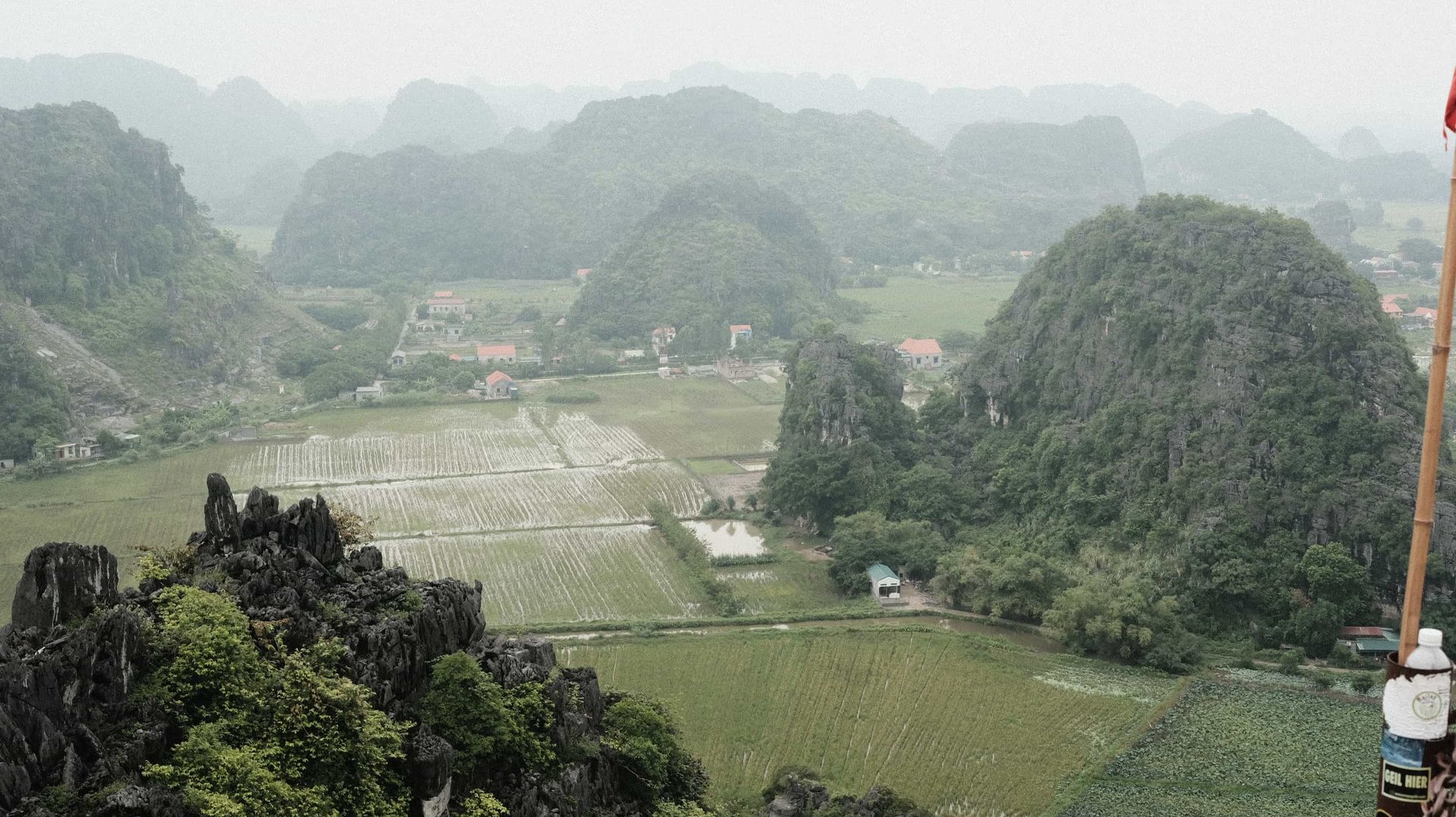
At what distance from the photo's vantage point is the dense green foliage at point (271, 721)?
18109mm

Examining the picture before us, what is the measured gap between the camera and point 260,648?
20.8m

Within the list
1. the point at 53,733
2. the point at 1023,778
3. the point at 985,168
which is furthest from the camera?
the point at 985,168

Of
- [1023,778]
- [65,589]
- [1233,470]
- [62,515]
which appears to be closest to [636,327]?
[62,515]

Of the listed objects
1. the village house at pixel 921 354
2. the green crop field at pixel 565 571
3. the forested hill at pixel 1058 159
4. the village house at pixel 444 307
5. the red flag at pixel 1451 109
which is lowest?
the green crop field at pixel 565 571

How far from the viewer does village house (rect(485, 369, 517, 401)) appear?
7956 centimetres

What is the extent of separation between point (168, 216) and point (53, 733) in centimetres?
8222

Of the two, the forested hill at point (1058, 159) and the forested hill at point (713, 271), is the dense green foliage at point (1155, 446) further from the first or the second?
the forested hill at point (1058, 159)

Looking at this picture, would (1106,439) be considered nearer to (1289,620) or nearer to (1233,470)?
(1233,470)

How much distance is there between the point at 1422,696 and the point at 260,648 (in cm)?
1773

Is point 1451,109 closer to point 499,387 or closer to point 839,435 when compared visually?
point 839,435

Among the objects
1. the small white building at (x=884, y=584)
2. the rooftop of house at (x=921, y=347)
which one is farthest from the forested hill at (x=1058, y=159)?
the small white building at (x=884, y=584)

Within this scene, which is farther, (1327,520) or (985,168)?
(985,168)

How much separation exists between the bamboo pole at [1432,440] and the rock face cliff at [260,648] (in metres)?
14.7

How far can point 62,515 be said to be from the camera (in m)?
53.8
